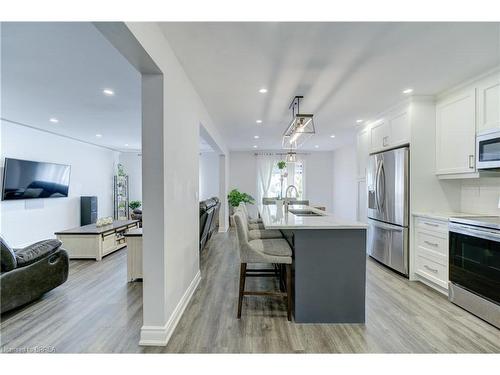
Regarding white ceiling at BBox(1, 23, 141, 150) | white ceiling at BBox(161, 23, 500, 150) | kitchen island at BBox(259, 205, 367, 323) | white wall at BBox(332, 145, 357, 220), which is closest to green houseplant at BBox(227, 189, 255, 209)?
white wall at BBox(332, 145, 357, 220)

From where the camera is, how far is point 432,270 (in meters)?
3.05

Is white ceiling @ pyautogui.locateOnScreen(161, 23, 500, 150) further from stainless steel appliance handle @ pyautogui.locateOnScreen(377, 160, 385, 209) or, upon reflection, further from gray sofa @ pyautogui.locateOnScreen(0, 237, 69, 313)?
gray sofa @ pyautogui.locateOnScreen(0, 237, 69, 313)

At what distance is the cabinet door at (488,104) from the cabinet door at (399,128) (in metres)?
0.78

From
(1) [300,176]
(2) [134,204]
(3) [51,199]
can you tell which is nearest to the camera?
Answer: (3) [51,199]

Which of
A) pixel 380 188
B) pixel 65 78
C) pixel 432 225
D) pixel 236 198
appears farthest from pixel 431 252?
pixel 236 198

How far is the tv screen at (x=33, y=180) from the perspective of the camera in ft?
15.1

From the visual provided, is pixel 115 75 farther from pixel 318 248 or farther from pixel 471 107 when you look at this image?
pixel 471 107

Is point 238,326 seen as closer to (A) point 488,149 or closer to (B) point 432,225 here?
(B) point 432,225

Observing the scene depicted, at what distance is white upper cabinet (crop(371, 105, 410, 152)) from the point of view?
11.4ft

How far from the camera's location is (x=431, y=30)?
6.23 feet

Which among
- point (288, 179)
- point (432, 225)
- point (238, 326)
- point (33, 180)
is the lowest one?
point (238, 326)

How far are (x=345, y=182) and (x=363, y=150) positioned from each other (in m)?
2.99
